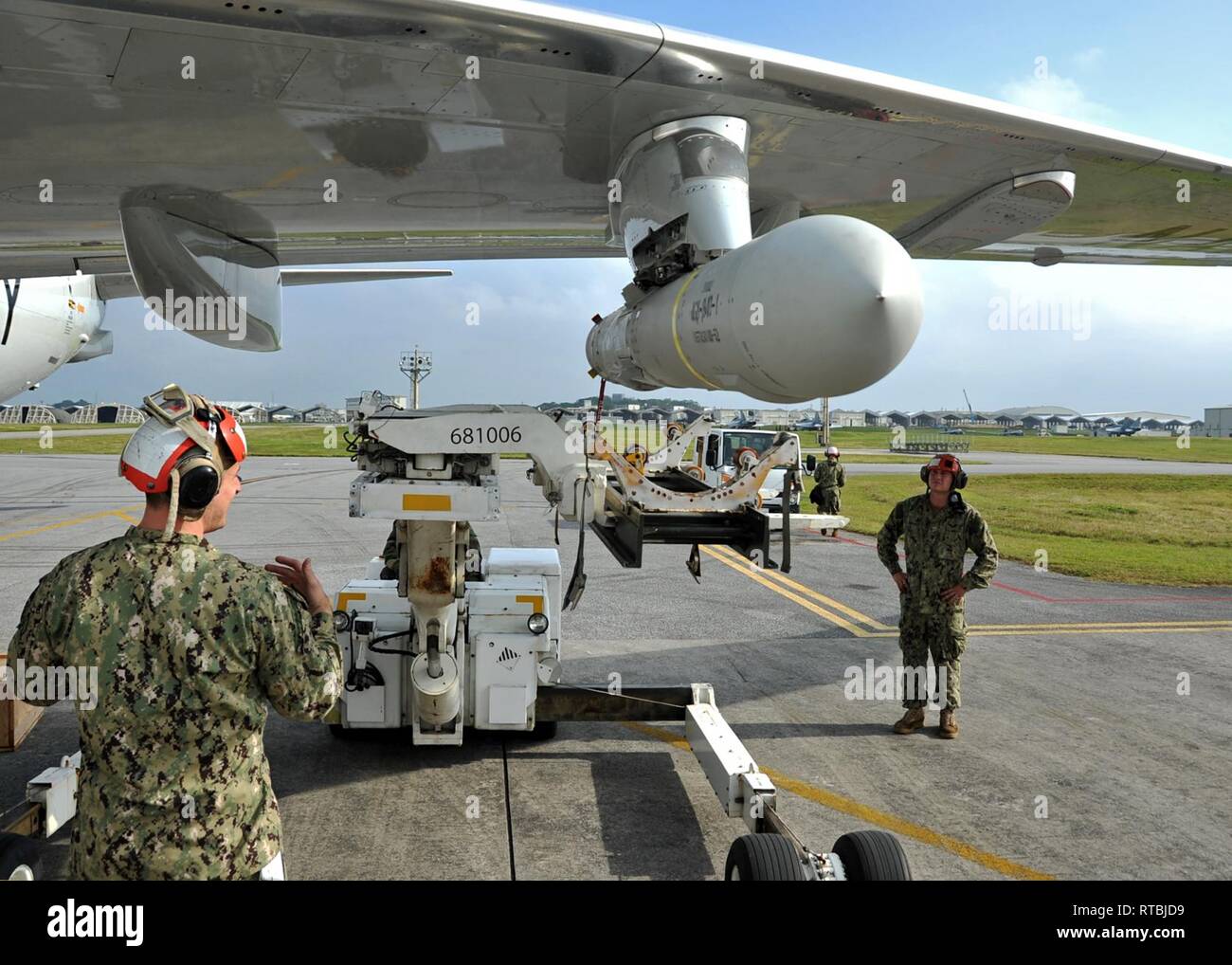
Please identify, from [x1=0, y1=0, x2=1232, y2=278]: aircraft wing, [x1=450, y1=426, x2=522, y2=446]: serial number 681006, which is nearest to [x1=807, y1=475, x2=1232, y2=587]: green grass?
[x1=0, y1=0, x2=1232, y2=278]: aircraft wing

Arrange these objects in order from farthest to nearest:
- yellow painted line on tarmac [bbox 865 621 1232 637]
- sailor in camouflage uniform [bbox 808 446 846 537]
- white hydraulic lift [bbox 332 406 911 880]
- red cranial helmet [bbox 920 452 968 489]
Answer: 1. sailor in camouflage uniform [bbox 808 446 846 537]
2. yellow painted line on tarmac [bbox 865 621 1232 637]
3. red cranial helmet [bbox 920 452 968 489]
4. white hydraulic lift [bbox 332 406 911 880]

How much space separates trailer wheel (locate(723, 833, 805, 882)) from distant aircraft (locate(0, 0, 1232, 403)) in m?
2.00

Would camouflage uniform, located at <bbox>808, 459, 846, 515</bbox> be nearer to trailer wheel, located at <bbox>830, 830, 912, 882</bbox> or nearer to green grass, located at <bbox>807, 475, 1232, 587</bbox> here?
green grass, located at <bbox>807, 475, 1232, 587</bbox>

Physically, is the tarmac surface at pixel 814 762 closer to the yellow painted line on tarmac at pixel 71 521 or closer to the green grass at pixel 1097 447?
the yellow painted line on tarmac at pixel 71 521

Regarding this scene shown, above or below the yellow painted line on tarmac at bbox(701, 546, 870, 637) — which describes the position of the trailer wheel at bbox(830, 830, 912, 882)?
above

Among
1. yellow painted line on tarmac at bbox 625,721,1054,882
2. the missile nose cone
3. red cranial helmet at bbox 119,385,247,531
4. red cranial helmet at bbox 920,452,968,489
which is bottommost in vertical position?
yellow painted line on tarmac at bbox 625,721,1054,882

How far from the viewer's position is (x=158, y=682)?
246 centimetres

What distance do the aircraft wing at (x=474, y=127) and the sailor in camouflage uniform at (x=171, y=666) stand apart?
2.69 m

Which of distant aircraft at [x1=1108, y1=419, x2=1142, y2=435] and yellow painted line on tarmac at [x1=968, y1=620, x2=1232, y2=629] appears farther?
distant aircraft at [x1=1108, y1=419, x2=1142, y2=435]

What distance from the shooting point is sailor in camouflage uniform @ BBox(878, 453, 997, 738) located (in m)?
6.65
